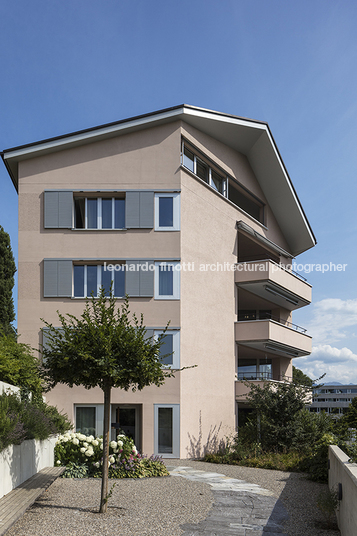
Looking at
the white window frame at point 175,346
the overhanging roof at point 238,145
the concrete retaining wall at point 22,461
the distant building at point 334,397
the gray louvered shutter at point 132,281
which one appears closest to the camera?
the concrete retaining wall at point 22,461

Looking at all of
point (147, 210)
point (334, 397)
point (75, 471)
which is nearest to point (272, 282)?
point (147, 210)

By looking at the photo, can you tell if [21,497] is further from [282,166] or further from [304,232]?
[304,232]

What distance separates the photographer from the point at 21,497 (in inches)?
349

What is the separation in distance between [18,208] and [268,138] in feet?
40.4

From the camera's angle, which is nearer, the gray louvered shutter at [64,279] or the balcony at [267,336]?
the gray louvered shutter at [64,279]

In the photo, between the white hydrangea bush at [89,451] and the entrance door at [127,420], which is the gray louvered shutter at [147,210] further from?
the white hydrangea bush at [89,451]

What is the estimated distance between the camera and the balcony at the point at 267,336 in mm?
23438

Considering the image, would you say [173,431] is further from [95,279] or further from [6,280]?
[6,280]

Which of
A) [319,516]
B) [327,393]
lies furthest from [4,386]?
[327,393]

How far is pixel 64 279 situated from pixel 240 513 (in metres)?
12.9

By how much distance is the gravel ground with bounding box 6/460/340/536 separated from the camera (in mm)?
8094

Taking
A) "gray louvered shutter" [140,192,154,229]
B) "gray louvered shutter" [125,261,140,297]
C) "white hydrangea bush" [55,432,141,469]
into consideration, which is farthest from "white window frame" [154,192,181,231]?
"white hydrangea bush" [55,432,141,469]

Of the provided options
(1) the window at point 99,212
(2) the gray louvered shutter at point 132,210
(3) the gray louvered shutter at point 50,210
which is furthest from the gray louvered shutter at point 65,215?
(2) the gray louvered shutter at point 132,210

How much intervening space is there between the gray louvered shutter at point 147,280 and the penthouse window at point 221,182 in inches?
190
